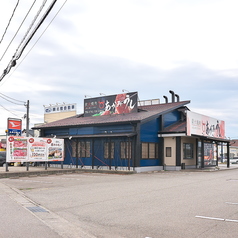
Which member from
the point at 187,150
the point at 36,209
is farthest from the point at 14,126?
the point at 36,209

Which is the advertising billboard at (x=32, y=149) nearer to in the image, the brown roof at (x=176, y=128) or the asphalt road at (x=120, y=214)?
the brown roof at (x=176, y=128)

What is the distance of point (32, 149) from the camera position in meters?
23.8

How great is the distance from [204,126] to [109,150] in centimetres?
925

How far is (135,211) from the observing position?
30.0 feet

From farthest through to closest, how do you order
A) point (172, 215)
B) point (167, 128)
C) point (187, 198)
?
point (167, 128) → point (187, 198) → point (172, 215)

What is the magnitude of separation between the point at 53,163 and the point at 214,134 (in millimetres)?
15774

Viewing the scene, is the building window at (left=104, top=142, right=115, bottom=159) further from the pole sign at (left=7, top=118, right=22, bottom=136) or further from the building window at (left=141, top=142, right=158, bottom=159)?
the pole sign at (left=7, top=118, right=22, bottom=136)

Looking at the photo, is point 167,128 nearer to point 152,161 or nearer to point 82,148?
point 152,161

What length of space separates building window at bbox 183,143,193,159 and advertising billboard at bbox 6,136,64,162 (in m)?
10.9

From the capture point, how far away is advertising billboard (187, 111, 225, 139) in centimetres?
2689

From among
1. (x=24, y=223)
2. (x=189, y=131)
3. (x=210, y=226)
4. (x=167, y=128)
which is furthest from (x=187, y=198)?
(x=167, y=128)

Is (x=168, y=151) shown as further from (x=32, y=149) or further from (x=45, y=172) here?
(x=32, y=149)

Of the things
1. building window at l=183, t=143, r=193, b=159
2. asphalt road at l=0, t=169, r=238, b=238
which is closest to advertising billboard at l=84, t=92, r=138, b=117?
building window at l=183, t=143, r=193, b=159

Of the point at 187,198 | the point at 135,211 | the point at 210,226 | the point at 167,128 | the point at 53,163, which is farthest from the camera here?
the point at 53,163
